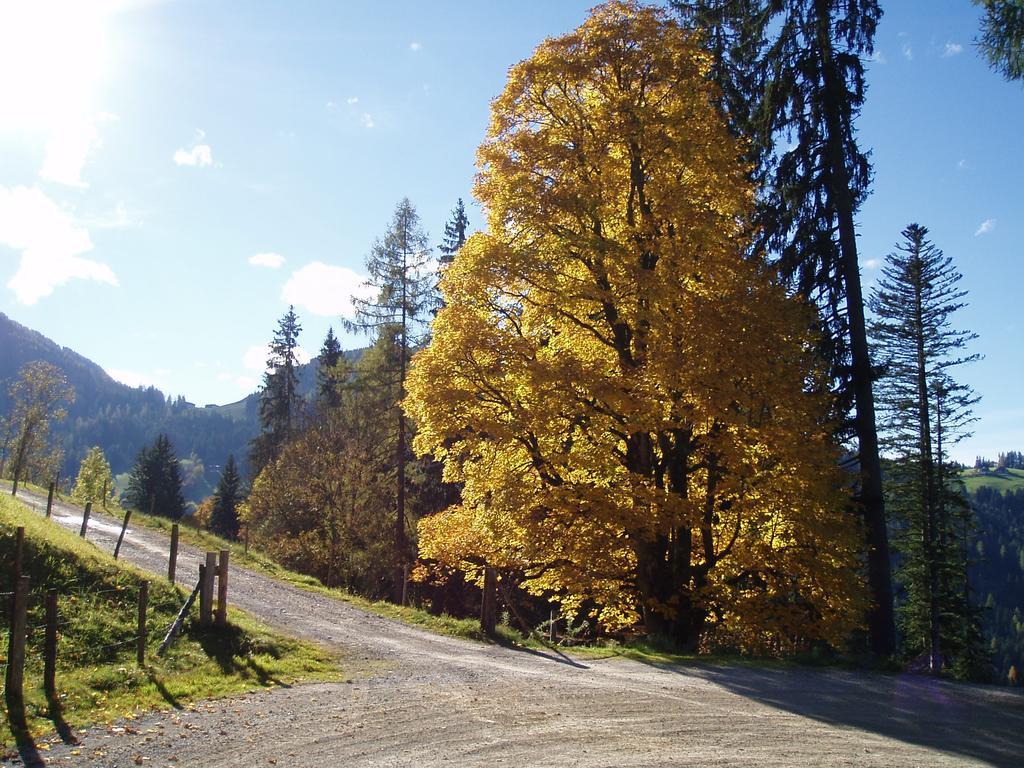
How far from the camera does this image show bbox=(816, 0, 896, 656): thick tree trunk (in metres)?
14.0

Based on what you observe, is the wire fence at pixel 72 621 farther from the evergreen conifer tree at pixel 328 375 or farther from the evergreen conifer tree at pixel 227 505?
the evergreen conifer tree at pixel 227 505

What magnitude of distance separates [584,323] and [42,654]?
10.4 meters

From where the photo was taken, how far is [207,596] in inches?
496

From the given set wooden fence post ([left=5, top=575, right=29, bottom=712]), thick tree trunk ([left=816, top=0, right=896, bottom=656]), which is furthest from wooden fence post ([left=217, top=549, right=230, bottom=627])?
thick tree trunk ([left=816, top=0, right=896, bottom=656])

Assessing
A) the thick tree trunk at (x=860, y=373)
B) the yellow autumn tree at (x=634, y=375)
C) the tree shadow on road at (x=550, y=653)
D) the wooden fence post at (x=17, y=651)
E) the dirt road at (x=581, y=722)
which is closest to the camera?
the dirt road at (x=581, y=722)

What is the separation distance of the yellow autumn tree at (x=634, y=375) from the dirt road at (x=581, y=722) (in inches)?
99.7

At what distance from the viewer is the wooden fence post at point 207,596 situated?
12505 millimetres

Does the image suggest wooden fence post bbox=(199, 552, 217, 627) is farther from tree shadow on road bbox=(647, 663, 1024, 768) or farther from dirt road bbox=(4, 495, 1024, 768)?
tree shadow on road bbox=(647, 663, 1024, 768)

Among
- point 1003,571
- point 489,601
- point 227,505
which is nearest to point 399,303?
point 489,601

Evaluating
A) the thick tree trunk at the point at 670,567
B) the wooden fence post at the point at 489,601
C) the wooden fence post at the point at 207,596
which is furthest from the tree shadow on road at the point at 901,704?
the wooden fence post at the point at 207,596

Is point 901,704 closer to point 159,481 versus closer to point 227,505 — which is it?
point 227,505

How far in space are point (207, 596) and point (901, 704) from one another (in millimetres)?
10807

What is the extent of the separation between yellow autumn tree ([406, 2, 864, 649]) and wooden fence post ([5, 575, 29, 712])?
6.81m

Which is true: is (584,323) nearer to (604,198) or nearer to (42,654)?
(604,198)
